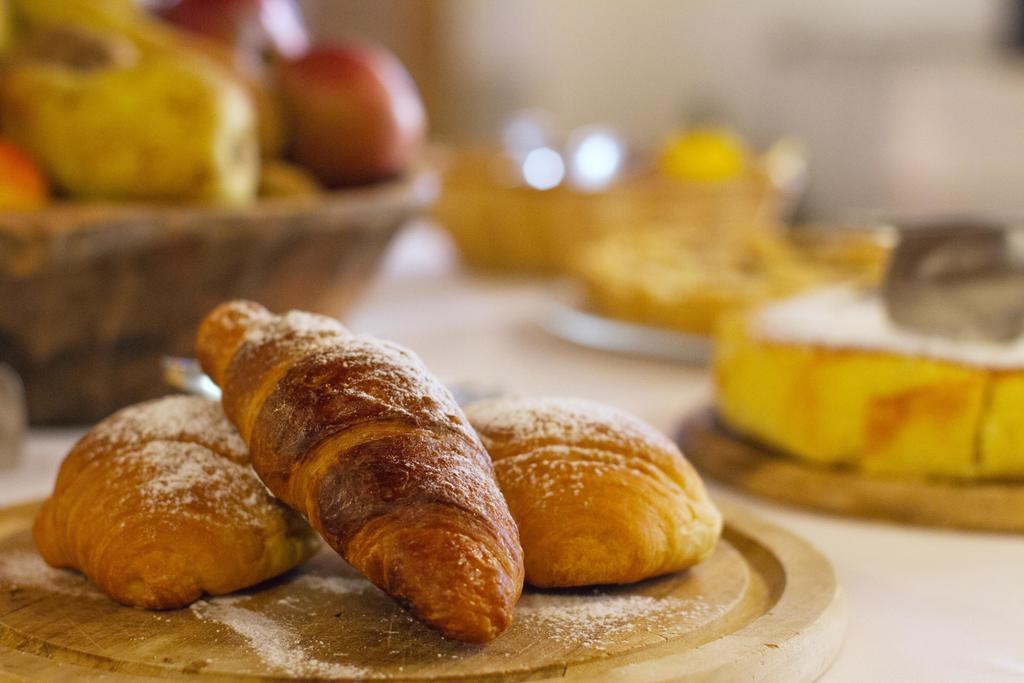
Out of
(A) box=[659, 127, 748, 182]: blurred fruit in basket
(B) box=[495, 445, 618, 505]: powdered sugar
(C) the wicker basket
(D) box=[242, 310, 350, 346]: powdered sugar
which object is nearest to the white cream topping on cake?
(B) box=[495, 445, 618, 505]: powdered sugar

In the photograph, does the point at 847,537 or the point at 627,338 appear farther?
the point at 627,338

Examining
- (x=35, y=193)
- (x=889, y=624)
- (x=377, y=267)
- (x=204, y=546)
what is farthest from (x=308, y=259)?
(x=889, y=624)

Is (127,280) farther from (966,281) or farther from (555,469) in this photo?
(966,281)

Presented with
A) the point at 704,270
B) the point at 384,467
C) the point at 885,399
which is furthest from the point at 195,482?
the point at 704,270

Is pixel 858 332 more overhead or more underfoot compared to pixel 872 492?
more overhead

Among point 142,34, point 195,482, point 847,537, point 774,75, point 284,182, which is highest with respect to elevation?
point 774,75

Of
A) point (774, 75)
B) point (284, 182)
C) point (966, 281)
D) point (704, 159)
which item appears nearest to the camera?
point (966, 281)

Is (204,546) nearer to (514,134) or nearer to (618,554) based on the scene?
(618,554)
